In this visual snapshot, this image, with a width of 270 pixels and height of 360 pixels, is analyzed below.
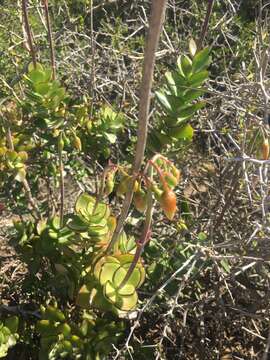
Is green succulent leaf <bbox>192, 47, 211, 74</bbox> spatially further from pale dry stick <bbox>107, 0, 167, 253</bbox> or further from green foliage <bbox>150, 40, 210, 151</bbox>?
pale dry stick <bbox>107, 0, 167, 253</bbox>

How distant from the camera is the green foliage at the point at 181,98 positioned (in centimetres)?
131

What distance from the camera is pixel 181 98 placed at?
131cm

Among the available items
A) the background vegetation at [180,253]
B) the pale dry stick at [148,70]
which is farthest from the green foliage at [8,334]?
the pale dry stick at [148,70]

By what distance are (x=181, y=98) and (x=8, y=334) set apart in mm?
824

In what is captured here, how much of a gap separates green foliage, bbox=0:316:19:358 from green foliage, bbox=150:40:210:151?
654 millimetres

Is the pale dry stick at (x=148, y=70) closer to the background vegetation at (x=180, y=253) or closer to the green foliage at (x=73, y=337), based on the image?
the background vegetation at (x=180, y=253)

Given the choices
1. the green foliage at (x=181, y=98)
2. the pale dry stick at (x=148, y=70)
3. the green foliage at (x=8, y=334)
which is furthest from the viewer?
the green foliage at (x=8, y=334)

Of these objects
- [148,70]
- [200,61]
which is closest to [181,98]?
[200,61]

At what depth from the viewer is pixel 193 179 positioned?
2129 millimetres

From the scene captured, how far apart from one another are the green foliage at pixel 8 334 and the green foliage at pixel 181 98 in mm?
654

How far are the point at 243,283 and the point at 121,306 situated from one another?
624mm

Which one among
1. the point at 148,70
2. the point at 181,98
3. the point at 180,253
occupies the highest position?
the point at 148,70

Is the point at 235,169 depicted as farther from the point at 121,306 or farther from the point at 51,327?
the point at 51,327

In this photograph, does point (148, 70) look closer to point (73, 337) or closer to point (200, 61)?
point (200, 61)
